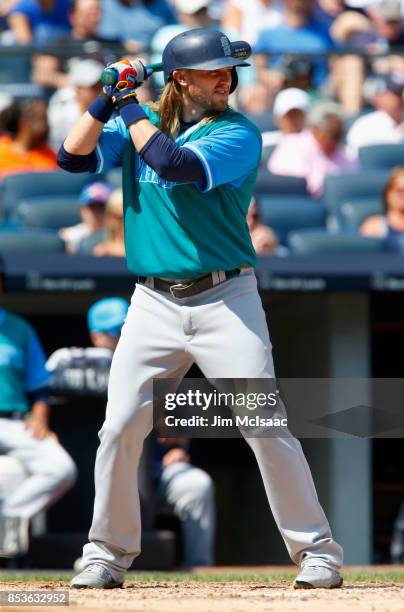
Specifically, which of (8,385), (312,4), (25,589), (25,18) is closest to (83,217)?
(8,385)

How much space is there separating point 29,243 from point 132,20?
3.88m

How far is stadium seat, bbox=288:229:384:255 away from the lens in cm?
806

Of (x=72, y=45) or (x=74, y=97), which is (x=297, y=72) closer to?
(x=72, y=45)

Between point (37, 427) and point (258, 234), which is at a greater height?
point (258, 234)

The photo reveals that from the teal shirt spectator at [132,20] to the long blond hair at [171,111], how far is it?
6.60m

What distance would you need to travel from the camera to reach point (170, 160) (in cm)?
393

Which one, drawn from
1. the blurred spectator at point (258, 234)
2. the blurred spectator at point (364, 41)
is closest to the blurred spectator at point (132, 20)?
the blurred spectator at point (364, 41)

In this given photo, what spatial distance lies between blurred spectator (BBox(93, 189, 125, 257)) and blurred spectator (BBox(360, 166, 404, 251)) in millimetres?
1668

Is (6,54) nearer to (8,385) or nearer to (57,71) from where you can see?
(57,71)

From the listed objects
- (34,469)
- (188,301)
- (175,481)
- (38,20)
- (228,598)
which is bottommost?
(228,598)

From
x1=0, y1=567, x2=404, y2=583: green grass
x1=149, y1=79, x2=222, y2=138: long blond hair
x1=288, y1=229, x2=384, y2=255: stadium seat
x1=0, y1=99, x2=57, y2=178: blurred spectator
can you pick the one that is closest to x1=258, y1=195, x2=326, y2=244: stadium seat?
x1=288, y1=229, x2=384, y2=255: stadium seat

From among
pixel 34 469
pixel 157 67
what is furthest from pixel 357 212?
pixel 157 67

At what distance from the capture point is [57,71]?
33.7 ft

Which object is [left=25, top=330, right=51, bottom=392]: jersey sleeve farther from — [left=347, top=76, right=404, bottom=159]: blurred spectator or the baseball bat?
[left=347, top=76, right=404, bottom=159]: blurred spectator
